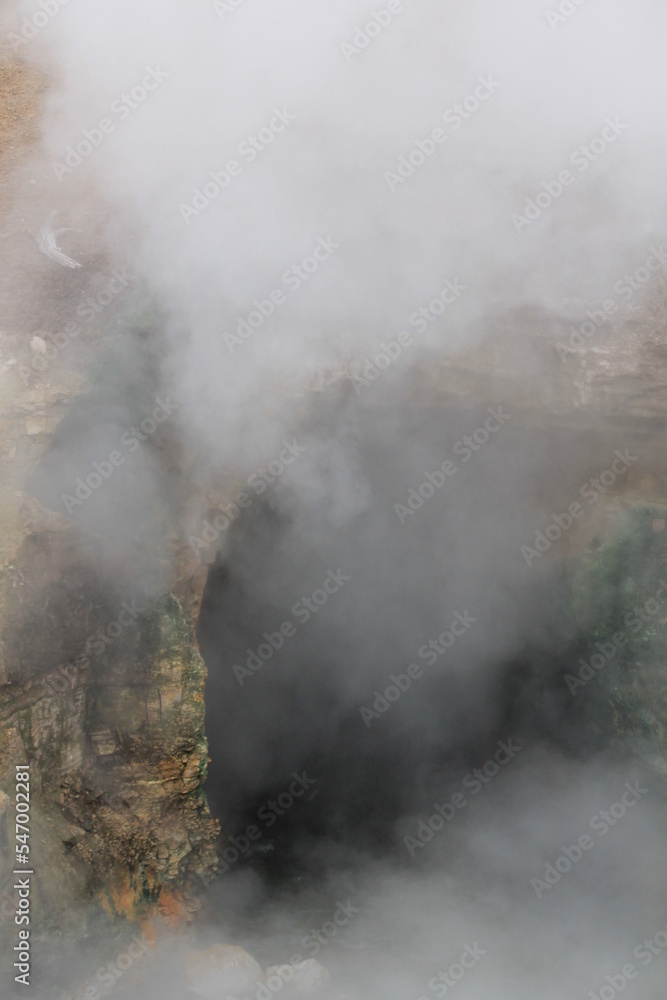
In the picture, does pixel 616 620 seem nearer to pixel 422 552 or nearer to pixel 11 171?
pixel 422 552

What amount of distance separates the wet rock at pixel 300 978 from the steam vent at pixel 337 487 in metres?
0.03

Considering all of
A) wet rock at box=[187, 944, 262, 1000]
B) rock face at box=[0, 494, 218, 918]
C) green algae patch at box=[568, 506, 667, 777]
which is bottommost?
green algae patch at box=[568, 506, 667, 777]

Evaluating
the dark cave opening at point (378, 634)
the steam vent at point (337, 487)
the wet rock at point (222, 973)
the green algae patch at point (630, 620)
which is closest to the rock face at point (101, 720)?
the steam vent at point (337, 487)

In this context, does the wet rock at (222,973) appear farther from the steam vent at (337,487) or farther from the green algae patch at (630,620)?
the green algae patch at (630,620)

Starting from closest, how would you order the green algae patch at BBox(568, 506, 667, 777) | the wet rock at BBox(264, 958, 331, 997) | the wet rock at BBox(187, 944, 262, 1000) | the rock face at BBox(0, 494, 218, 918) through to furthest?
the rock face at BBox(0, 494, 218, 918)
the wet rock at BBox(187, 944, 262, 1000)
the wet rock at BBox(264, 958, 331, 997)
the green algae patch at BBox(568, 506, 667, 777)

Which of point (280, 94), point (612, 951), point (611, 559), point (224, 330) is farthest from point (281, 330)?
point (612, 951)

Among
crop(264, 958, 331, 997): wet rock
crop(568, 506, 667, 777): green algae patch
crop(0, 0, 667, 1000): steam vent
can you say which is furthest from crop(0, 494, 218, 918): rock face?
crop(568, 506, 667, 777): green algae patch

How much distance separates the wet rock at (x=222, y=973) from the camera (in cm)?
532

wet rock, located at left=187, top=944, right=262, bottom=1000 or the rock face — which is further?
wet rock, located at left=187, top=944, right=262, bottom=1000

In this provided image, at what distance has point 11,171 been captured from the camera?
6.56 m

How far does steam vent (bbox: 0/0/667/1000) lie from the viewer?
5.33m

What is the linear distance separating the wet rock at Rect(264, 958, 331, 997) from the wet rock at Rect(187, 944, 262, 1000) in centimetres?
11

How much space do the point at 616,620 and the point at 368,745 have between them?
267cm

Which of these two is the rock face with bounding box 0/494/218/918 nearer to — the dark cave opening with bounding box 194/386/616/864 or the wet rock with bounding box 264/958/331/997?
the wet rock with bounding box 264/958/331/997
